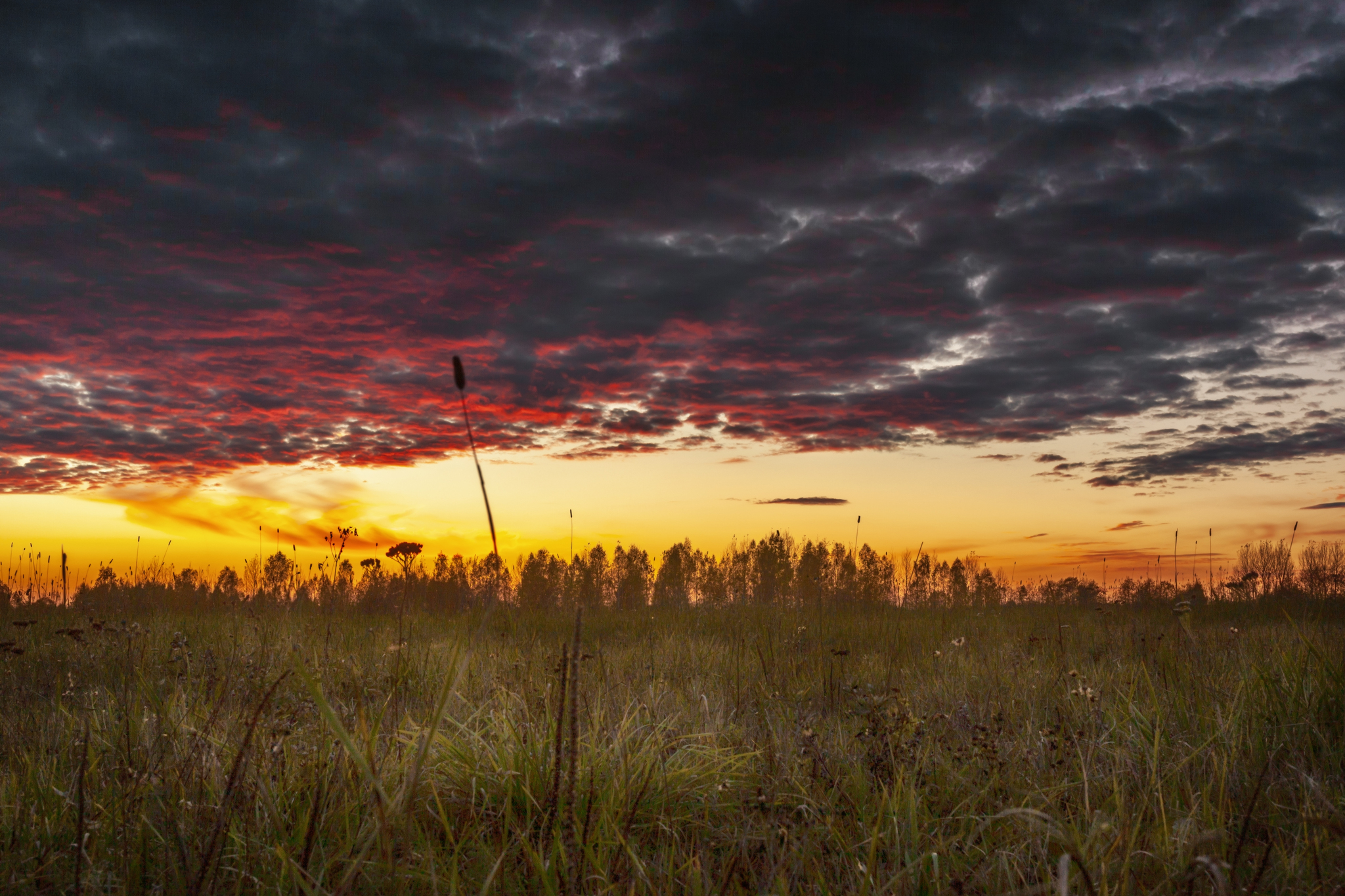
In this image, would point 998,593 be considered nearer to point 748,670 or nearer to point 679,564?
point 748,670

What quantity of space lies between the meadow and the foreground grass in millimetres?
22

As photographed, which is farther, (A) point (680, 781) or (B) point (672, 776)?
(A) point (680, 781)

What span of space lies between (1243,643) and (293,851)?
803cm

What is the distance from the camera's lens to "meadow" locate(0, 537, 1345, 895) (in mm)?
2256

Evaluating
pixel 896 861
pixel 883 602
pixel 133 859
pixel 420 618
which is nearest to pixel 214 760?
pixel 133 859

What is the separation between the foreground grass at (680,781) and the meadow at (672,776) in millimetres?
22

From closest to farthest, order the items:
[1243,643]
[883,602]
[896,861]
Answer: [896,861], [1243,643], [883,602]

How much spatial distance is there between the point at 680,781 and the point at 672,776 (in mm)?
181

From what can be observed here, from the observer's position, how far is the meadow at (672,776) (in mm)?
2256

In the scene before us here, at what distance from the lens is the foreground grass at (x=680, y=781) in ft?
7.41

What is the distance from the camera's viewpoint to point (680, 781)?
3152mm

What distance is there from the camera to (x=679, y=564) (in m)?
50.0

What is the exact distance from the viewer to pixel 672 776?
300cm

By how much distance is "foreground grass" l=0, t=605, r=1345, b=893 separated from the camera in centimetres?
226
